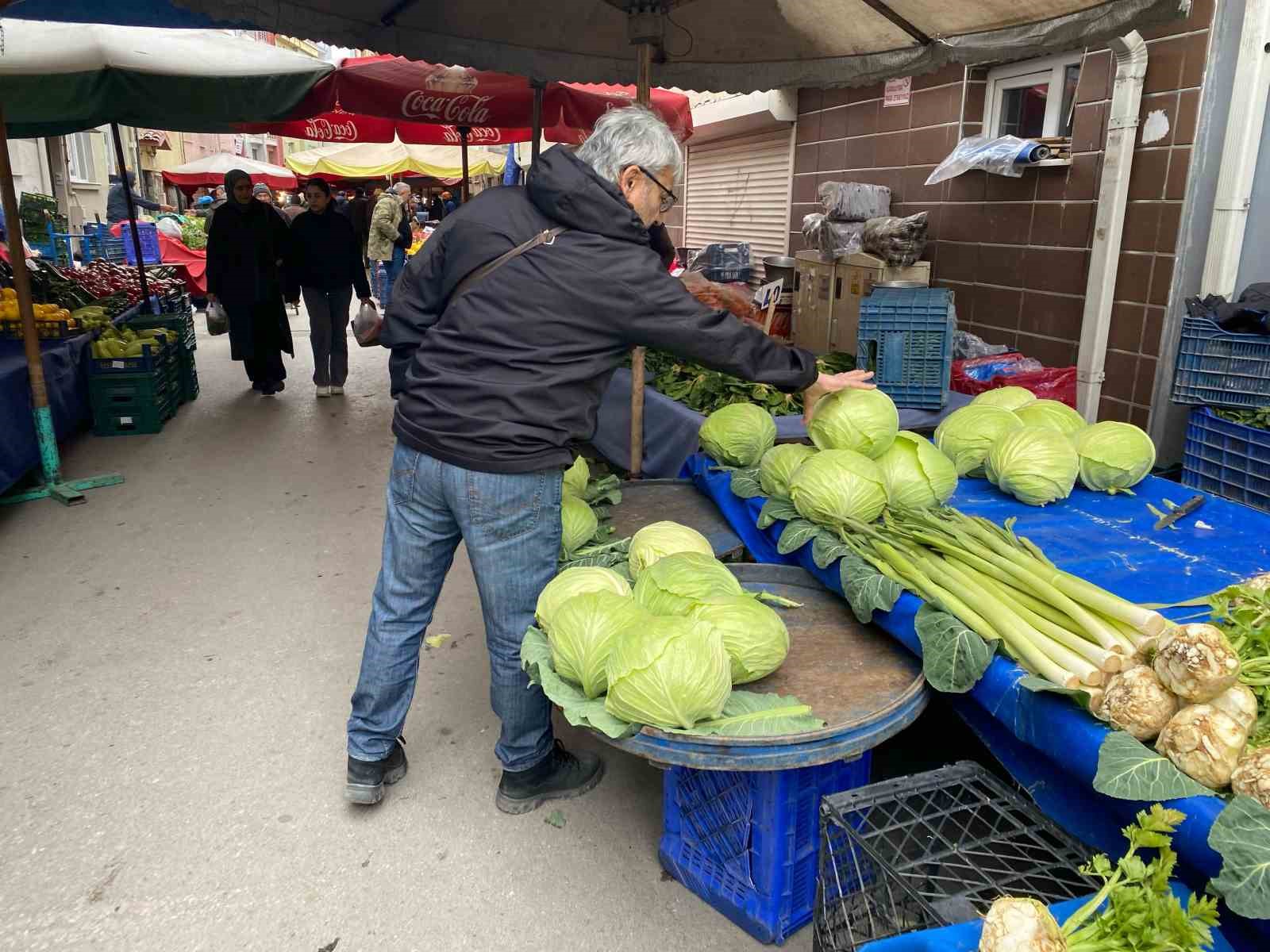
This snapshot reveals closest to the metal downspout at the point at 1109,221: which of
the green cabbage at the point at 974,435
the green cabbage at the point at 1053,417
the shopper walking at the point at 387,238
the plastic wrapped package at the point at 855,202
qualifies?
the plastic wrapped package at the point at 855,202

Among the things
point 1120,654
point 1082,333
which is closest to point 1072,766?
point 1120,654

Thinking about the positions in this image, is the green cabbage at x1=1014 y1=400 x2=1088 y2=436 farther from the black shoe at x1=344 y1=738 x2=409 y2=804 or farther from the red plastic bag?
the black shoe at x1=344 y1=738 x2=409 y2=804

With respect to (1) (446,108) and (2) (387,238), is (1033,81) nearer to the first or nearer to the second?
(1) (446,108)

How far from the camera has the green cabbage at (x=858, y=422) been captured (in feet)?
9.75

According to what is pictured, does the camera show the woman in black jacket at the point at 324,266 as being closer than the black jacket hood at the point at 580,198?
No

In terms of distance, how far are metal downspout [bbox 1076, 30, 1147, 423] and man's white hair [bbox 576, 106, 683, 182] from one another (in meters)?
3.89

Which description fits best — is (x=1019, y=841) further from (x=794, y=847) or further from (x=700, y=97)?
(x=700, y=97)

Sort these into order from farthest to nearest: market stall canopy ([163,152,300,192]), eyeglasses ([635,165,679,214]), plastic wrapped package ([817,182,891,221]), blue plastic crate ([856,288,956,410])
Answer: market stall canopy ([163,152,300,192])
plastic wrapped package ([817,182,891,221])
blue plastic crate ([856,288,956,410])
eyeglasses ([635,165,679,214])

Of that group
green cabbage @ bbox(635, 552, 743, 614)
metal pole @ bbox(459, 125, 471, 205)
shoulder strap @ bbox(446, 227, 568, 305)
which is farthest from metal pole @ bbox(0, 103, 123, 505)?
green cabbage @ bbox(635, 552, 743, 614)

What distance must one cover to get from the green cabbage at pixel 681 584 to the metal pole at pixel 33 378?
17.3 feet

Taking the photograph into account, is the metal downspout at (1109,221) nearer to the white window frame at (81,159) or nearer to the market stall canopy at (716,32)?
the market stall canopy at (716,32)

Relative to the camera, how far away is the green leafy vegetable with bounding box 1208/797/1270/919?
4.56 feet

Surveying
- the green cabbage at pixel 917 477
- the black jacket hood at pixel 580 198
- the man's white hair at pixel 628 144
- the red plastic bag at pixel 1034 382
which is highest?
the man's white hair at pixel 628 144

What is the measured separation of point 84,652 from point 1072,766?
13.3 ft
